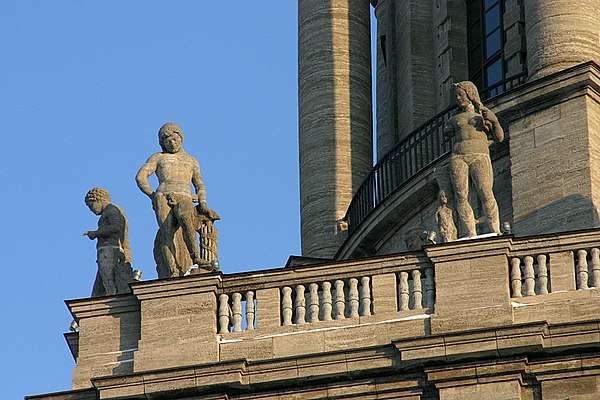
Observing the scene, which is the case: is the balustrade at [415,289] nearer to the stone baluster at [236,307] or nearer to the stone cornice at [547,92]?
the stone baluster at [236,307]

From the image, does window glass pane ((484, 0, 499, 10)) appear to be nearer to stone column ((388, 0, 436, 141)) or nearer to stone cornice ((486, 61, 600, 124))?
stone column ((388, 0, 436, 141))

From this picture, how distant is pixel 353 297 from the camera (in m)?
35.0

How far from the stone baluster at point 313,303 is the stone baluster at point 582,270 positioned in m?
3.28

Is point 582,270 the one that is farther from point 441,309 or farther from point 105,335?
point 105,335

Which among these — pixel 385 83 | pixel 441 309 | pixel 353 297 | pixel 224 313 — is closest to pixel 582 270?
pixel 441 309

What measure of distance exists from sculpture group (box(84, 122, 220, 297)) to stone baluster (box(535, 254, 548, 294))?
426 cm

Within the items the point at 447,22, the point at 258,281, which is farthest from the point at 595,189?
the point at 447,22

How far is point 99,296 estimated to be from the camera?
120 ft

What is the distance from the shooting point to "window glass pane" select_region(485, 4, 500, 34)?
4680 centimetres

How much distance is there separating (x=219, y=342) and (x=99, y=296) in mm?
2202

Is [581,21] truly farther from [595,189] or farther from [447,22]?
[447,22]

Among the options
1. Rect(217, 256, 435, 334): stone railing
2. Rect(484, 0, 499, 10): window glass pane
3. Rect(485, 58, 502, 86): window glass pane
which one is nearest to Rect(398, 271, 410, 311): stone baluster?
Rect(217, 256, 435, 334): stone railing

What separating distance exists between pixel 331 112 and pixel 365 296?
13.2 meters

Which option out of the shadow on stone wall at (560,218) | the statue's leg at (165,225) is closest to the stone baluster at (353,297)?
the statue's leg at (165,225)
